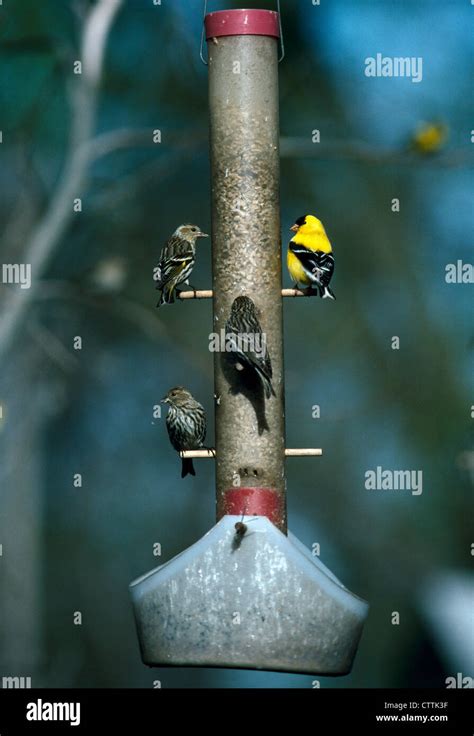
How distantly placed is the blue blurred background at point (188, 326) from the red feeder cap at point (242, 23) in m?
4.83

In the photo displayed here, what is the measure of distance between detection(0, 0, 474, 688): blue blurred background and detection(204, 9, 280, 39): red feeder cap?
4.83 meters

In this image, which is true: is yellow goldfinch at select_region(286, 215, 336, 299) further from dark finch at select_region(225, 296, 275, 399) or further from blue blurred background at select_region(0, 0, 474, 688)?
blue blurred background at select_region(0, 0, 474, 688)

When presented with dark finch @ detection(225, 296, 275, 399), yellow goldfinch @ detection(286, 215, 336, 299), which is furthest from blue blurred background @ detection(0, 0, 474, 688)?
dark finch @ detection(225, 296, 275, 399)

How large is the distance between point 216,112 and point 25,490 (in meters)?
5.84

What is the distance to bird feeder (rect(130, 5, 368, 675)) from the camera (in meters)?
8.28

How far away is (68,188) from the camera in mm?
14078

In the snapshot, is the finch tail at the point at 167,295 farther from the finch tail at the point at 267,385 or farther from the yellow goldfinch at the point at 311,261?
the finch tail at the point at 267,385

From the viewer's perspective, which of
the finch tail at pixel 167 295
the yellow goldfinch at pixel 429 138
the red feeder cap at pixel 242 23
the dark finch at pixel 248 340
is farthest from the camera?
the yellow goldfinch at pixel 429 138

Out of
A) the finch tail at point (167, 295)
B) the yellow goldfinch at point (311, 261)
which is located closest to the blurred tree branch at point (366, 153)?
the yellow goldfinch at point (311, 261)

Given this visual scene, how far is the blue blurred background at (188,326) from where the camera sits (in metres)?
14.0

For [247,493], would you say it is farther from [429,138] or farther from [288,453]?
[429,138]
